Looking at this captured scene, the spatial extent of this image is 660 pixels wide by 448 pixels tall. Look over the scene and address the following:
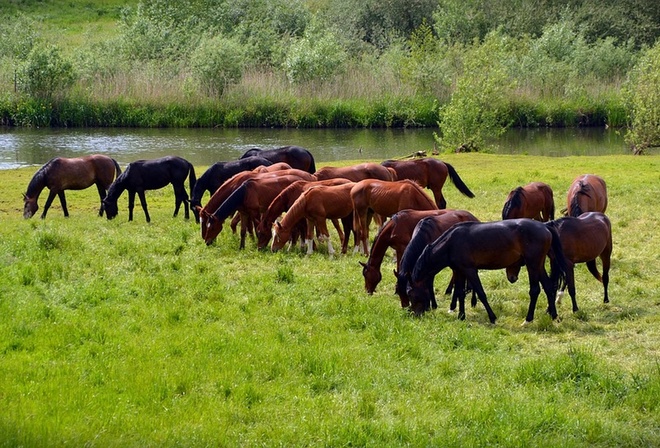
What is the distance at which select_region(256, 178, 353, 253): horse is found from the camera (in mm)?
14961

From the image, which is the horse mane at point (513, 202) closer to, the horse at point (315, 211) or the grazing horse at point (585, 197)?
the grazing horse at point (585, 197)

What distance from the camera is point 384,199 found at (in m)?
14.4

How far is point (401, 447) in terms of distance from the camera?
6746 mm

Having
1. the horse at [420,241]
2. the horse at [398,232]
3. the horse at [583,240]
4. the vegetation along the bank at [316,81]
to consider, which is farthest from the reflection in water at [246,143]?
the horse at [583,240]

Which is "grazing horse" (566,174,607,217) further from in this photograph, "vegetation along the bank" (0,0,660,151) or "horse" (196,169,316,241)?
"vegetation along the bank" (0,0,660,151)

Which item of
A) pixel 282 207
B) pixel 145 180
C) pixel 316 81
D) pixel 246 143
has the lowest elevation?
pixel 246 143

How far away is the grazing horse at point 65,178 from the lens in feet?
62.6

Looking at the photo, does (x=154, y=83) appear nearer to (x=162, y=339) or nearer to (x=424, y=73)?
(x=424, y=73)

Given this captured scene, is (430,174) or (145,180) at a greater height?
(430,174)

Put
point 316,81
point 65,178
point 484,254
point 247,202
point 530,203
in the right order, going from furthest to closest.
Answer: point 316,81, point 65,178, point 247,202, point 530,203, point 484,254

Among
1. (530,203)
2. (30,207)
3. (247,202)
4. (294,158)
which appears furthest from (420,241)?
(30,207)

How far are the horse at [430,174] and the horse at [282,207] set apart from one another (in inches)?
111

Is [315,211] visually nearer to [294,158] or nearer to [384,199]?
[384,199]

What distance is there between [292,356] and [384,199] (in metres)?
6.10
